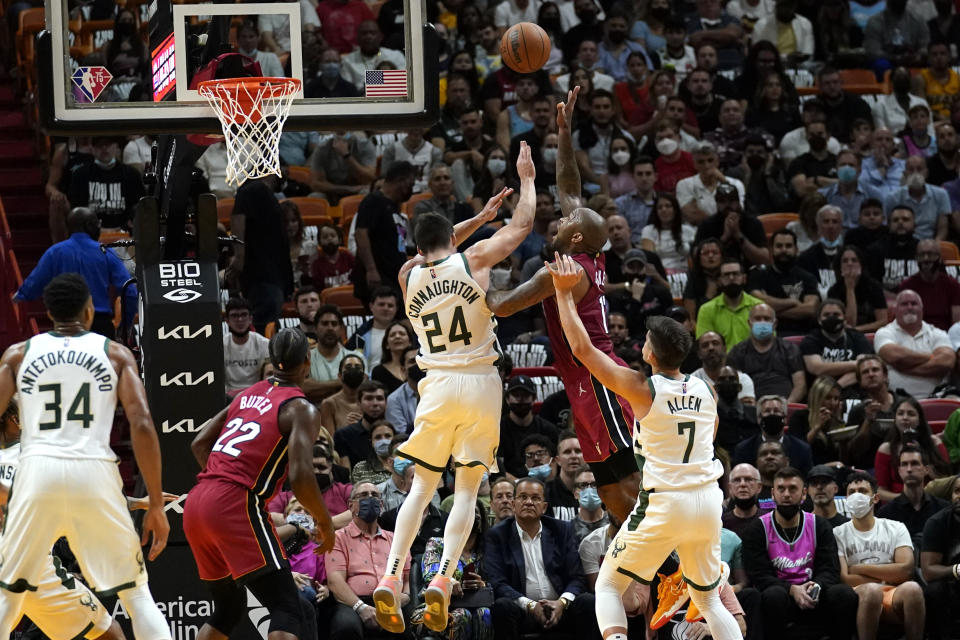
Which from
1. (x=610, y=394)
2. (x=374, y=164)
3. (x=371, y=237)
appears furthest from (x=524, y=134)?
(x=610, y=394)

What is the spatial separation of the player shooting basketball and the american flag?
51.7 inches

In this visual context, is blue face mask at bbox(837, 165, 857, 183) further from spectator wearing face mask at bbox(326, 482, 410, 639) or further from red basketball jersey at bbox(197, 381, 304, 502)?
red basketball jersey at bbox(197, 381, 304, 502)

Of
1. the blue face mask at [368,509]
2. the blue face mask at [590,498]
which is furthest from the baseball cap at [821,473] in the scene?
the blue face mask at [368,509]

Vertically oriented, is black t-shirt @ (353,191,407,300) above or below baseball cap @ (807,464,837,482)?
above

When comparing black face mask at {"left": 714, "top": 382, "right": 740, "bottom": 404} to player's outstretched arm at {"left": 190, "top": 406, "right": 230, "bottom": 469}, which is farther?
black face mask at {"left": 714, "top": 382, "right": 740, "bottom": 404}

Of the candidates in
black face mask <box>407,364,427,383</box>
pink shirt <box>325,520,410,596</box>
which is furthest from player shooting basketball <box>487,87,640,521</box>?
black face mask <box>407,364,427,383</box>

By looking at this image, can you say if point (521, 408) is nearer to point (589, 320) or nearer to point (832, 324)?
point (832, 324)

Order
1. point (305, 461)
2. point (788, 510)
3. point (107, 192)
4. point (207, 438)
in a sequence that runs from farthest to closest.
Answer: point (107, 192), point (788, 510), point (207, 438), point (305, 461)

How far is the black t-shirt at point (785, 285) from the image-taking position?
16266mm

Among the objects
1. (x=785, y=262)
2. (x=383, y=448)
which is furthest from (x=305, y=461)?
(x=785, y=262)

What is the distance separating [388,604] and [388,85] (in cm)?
354

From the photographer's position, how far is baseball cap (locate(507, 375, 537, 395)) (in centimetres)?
1386

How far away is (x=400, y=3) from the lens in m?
19.2

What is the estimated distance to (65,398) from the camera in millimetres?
8320
